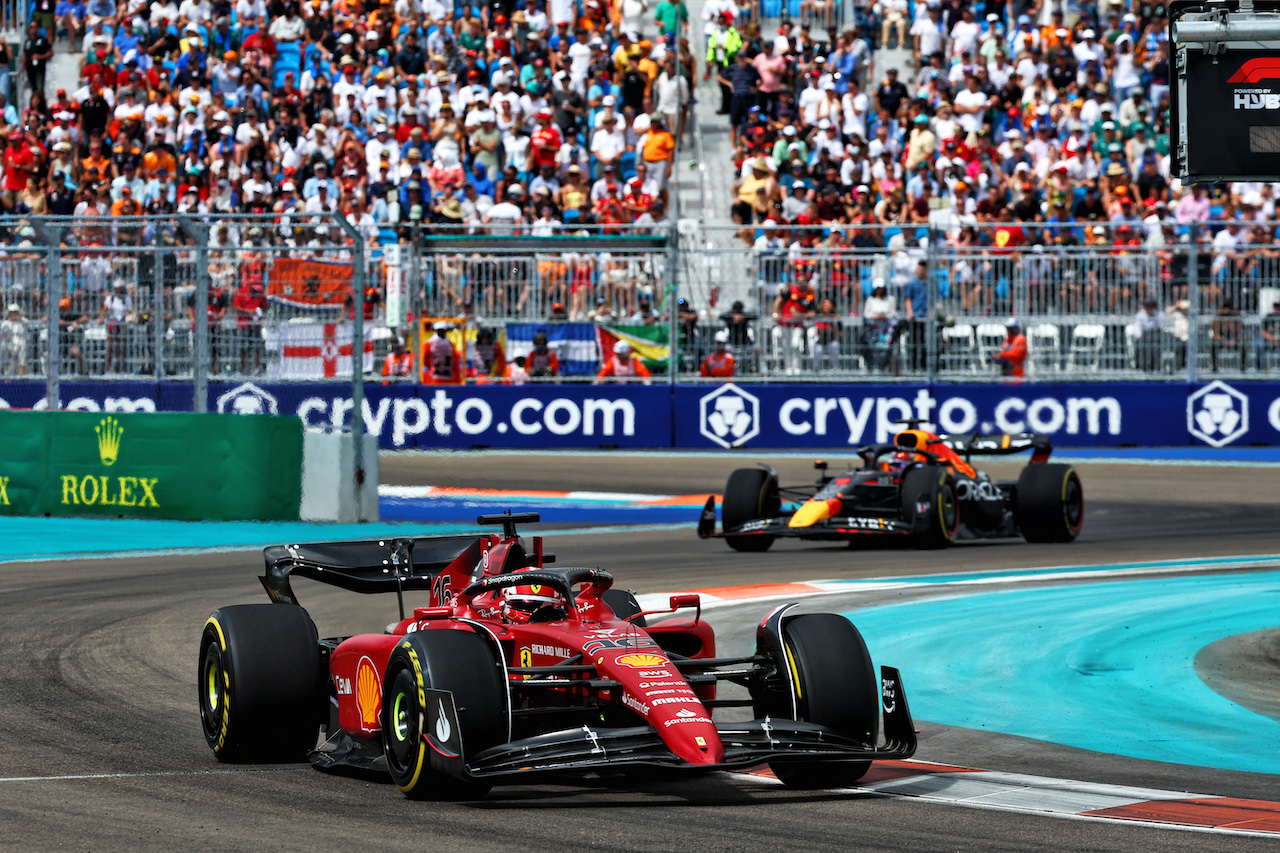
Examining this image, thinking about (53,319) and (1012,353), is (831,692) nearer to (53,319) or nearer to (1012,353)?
(53,319)

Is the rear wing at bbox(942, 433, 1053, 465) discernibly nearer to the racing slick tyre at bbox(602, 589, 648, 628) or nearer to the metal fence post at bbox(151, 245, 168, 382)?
the metal fence post at bbox(151, 245, 168, 382)

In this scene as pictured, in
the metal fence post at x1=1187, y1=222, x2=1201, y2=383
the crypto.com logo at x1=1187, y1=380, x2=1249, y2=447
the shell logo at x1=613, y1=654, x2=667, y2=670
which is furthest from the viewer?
the crypto.com logo at x1=1187, y1=380, x2=1249, y2=447

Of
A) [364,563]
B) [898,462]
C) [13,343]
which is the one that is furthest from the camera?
[13,343]

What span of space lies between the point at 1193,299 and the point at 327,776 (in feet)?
58.0

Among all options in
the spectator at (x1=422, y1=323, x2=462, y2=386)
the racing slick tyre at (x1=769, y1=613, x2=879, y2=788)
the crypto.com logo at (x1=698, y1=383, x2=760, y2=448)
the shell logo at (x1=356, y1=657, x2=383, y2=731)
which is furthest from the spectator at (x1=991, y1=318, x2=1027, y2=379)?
the shell logo at (x1=356, y1=657, x2=383, y2=731)

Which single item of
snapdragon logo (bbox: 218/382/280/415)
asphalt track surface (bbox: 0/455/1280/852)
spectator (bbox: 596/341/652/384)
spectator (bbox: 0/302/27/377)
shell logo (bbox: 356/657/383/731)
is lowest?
asphalt track surface (bbox: 0/455/1280/852)

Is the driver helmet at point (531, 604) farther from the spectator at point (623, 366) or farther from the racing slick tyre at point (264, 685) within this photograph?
the spectator at point (623, 366)

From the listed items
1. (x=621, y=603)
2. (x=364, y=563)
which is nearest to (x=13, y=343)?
(x=364, y=563)

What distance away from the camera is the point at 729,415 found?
24016 millimetres

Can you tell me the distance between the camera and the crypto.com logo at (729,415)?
943 inches

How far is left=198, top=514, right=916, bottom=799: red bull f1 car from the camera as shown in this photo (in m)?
6.52

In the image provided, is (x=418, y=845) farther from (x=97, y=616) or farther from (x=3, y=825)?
(x=97, y=616)

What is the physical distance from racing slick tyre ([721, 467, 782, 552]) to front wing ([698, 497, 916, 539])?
3.8 inches

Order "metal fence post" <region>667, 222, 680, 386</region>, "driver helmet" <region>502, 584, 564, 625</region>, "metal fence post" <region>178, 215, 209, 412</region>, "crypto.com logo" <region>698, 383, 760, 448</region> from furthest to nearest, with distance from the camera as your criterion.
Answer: "crypto.com logo" <region>698, 383, 760, 448</region> → "metal fence post" <region>667, 222, 680, 386</region> → "metal fence post" <region>178, 215, 209, 412</region> → "driver helmet" <region>502, 584, 564, 625</region>
